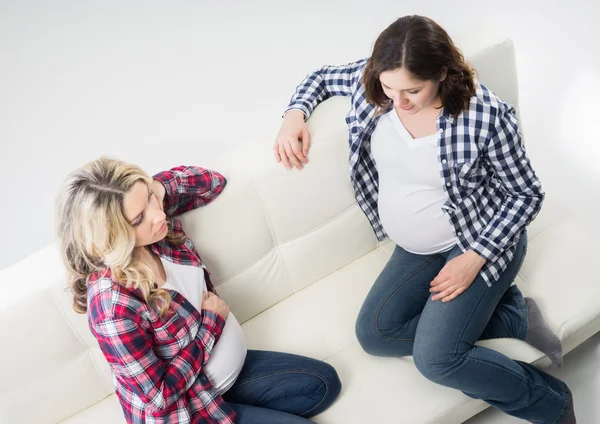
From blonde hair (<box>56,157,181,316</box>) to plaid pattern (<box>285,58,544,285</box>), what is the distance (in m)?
0.61

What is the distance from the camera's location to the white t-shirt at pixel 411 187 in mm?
1605

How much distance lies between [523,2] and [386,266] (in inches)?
80.8

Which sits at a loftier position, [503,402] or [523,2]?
[523,2]

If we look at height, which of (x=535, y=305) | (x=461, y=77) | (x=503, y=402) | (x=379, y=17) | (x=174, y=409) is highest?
(x=379, y=17)

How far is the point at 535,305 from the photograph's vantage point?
1.68 meters

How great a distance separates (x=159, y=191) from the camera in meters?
1.56

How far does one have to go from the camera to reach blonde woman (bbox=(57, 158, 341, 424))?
140 cm

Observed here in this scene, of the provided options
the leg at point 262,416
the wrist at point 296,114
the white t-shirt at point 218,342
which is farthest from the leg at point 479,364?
the wrist at point 296,114

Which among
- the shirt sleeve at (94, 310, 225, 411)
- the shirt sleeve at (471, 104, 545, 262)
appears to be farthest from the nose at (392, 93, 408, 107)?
the shirt sleeve at (94, 310, 225, 411)

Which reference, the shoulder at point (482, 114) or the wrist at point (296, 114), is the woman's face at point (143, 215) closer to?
the wrist at point (296, 114)

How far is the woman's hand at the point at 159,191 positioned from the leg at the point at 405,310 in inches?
24.7

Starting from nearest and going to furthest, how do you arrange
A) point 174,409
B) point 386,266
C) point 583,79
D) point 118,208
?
point 118,208, point 174,409, point 386,266, point 583,79

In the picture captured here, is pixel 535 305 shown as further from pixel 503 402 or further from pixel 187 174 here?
pixel 187 174

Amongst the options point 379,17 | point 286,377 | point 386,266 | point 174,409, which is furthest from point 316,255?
point 379,17
